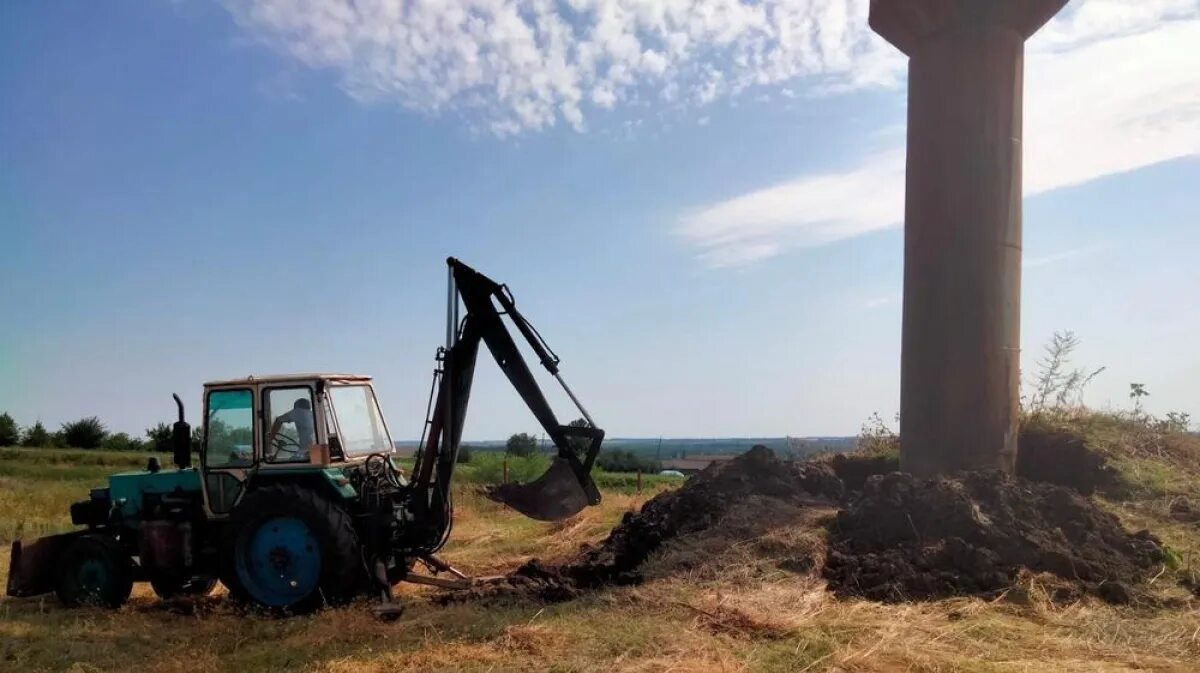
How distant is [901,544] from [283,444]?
20.0 feet

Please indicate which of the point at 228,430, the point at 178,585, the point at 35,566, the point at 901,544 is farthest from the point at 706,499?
the point at 35,566

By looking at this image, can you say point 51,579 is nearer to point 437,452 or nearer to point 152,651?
point 152,651

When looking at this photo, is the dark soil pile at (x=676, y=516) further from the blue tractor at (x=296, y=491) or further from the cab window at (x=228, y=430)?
the cab window at (x=228, y=430)

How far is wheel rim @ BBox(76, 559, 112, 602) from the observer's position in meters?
9.41

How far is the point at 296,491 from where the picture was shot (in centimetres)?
861

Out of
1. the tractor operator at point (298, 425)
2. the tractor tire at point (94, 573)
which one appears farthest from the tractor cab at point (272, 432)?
the tractor tire at point (94, 573)

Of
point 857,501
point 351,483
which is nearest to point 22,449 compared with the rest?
point 351,483

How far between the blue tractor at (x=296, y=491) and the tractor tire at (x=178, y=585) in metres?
0.02

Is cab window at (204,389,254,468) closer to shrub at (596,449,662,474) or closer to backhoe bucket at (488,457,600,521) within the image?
backhoe bucket at (488,457,600,521)

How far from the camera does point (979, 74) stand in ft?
36.4

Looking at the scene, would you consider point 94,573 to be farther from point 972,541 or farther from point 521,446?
point 521,446

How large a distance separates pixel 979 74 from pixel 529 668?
886cm

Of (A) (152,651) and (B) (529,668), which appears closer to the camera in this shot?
(B) (529,668)

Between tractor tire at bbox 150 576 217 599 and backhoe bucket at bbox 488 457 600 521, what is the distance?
316 centimetres
